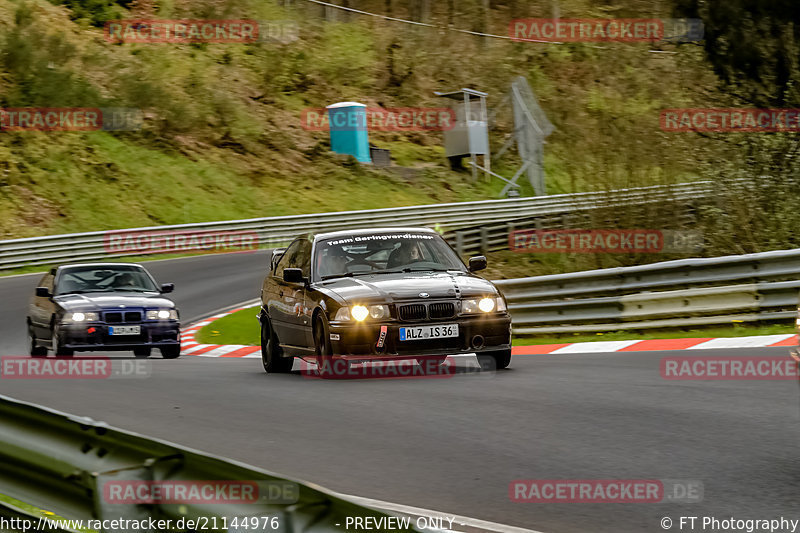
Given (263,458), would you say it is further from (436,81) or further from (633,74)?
(436,81)

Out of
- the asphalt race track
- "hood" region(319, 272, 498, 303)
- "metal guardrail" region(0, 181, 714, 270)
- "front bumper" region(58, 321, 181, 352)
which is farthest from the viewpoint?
"metal guardrail" region(0, 181, 714, 270)

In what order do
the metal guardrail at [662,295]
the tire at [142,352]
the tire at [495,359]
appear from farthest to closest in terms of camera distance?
the tire at [142,352]
the metal guardrail at [662,295]
the tire at [495,359]

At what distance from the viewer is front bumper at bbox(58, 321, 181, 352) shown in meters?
15.0

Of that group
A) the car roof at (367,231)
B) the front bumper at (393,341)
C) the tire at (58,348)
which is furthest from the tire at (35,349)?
the front bumper at (393,341)

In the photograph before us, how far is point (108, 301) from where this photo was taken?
15.5 m

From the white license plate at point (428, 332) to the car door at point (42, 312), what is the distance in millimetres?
6304

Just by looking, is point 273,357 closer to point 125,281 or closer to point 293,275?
point 293,275

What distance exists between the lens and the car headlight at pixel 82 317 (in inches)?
593

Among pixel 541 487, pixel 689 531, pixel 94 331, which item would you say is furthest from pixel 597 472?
pixel 94 331

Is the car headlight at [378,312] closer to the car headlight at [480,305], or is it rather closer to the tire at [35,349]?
the car headlight at [480,305]

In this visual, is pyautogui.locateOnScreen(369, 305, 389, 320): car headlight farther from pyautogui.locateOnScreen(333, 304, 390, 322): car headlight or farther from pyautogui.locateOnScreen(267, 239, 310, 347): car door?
pyautogui.locateOnScreen(267, 239, 310, 347): car door

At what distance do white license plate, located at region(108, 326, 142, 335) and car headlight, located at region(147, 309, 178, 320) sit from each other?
21cm

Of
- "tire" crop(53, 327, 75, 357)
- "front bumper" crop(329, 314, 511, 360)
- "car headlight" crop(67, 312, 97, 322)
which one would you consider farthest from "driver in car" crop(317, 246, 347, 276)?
"tire" crop(53, 327, 75, 357)

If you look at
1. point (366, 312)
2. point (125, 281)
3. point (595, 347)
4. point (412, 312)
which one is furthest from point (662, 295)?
point (125, 281)
